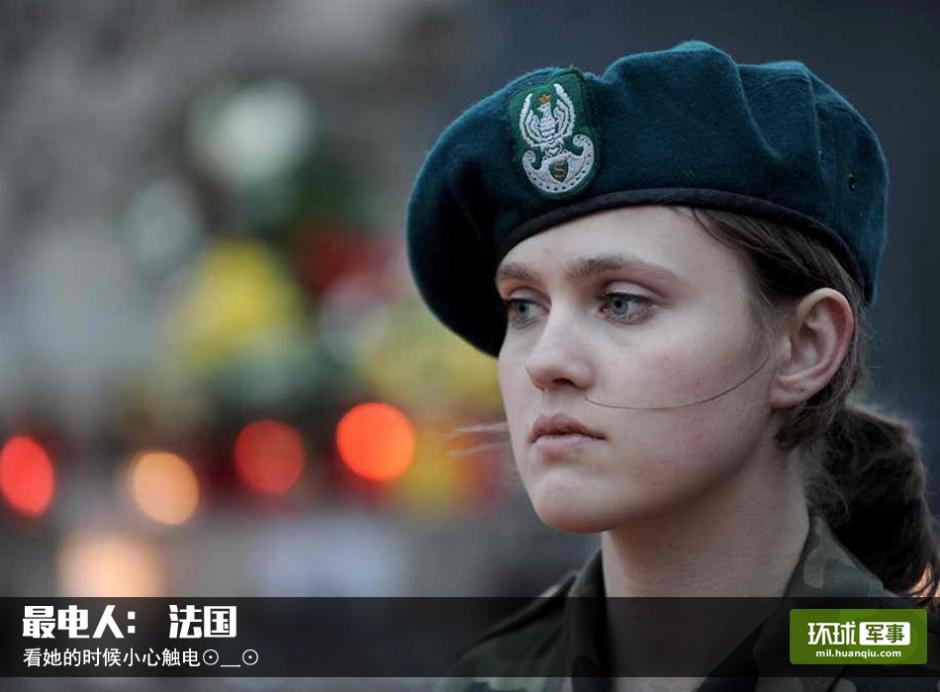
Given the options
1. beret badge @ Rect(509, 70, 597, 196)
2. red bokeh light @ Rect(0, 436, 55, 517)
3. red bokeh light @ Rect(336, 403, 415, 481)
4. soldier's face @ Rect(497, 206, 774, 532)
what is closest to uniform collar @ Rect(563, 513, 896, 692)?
soldier's face @ Rect(497, 206, 774, 532)

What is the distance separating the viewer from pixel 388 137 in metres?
8.93

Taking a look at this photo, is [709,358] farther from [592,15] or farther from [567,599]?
[592,15]

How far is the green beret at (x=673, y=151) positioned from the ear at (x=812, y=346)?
0.28ft

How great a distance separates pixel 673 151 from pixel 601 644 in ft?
2.91

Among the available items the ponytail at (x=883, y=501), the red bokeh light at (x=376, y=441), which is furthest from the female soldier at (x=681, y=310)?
the red bokeh light at (x=376, y=441)

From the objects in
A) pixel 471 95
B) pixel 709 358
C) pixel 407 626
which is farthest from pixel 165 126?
pixel 709 358

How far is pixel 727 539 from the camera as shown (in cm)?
251

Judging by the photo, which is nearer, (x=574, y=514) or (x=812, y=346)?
(x=574, y=514)

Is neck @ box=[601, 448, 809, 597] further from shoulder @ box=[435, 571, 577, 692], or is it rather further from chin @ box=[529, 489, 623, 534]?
shoulder @ box=[435, 571, 577, 692]

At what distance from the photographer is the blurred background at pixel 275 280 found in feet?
24.7

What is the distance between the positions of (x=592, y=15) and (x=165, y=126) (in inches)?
106

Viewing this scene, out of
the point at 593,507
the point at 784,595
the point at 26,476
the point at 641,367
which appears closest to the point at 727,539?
the point at 784,595

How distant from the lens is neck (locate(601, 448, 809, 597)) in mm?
2502

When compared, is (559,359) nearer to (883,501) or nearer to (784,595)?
(784,595)
